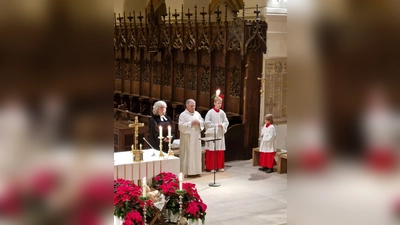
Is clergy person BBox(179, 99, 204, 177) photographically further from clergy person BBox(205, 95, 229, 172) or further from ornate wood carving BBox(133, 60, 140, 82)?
ornate wood carving BBox(133, 60, 140, 82)

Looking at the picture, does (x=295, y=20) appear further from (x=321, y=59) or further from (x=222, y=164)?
(x=222, y=164)

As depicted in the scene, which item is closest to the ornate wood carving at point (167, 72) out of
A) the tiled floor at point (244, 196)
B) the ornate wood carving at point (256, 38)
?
the ornate wood carving at point (256, 38)

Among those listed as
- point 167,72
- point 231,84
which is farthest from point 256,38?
point 167,72

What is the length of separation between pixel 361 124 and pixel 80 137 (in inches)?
23.4

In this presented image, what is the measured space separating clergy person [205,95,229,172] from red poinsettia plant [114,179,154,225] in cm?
488

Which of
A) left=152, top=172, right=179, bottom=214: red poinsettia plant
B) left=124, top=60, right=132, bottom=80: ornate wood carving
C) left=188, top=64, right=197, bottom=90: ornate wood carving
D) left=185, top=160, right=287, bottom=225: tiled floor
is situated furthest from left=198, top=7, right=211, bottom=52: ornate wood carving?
left=152, top=172, right=179, bottom=214: red poinsettia plant

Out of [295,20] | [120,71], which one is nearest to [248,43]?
[120,71]

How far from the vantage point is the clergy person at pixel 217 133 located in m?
11.7

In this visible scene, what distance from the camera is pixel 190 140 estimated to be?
36.3 ft

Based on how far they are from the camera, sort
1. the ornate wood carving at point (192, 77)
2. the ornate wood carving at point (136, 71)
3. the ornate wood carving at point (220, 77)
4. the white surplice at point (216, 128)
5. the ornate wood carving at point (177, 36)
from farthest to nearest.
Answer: the ornate wood carving at point (136, 71) → the ornate wood carving at point (192, 77) → the ornate wood carving at point (177, 36) → the ornate wood carving at point (220, 77) → the white surplice at point (216, 128)

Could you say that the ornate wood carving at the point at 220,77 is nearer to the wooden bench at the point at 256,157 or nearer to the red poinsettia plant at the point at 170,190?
the wooden bench at the point at 256,157

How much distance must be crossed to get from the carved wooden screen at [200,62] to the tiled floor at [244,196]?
1739 mm

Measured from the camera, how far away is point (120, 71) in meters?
20.1

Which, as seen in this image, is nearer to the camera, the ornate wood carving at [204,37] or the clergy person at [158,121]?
the clergy person at [158,121]
